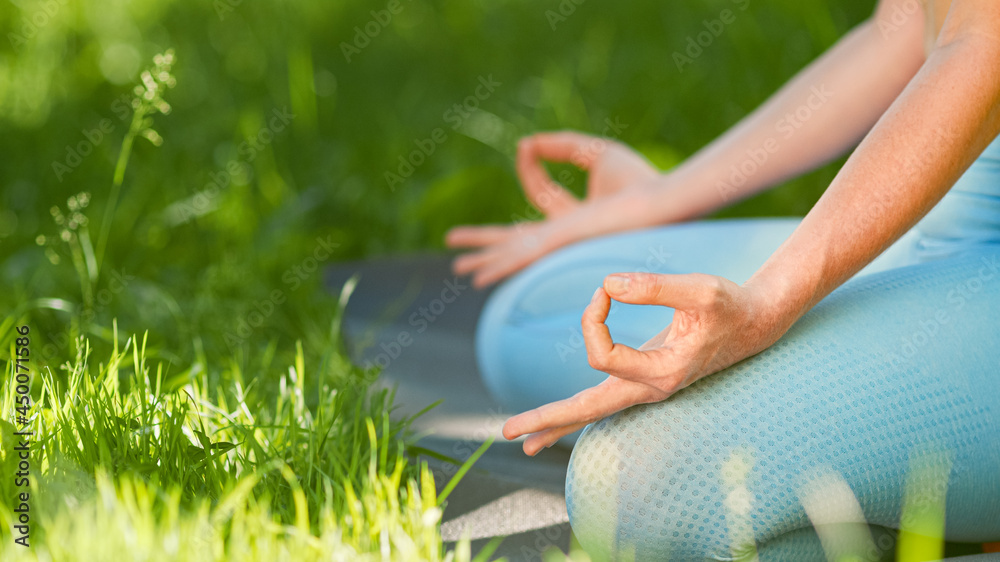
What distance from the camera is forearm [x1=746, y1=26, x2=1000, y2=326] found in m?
1.02

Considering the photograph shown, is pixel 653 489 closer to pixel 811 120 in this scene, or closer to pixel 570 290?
pixel 570 290

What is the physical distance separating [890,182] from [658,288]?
12.6 inches

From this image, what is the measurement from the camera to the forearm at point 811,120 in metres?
1.61

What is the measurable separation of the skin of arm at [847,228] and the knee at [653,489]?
1.5 inches

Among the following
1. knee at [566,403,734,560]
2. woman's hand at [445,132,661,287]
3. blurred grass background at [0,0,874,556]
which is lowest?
knee at [566,403,734,560]

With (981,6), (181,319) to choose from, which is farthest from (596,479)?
(181,319)

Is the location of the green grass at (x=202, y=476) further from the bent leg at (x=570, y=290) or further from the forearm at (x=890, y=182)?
the forearm at (x=890, y=182)

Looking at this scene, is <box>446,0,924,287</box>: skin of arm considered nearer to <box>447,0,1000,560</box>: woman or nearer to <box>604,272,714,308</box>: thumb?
<box>447,0,1000,560</box>: woman

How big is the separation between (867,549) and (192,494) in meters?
0.86

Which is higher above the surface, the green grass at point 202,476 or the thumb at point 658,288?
the thumb at point 658,288

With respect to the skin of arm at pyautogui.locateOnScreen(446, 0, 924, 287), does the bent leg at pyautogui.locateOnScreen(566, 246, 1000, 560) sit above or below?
below

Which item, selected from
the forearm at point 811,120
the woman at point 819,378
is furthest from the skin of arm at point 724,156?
the woman at point 819,378

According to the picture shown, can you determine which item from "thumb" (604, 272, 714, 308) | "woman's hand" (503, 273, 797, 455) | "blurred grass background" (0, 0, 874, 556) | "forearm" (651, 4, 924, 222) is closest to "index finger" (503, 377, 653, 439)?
"woman's hand" (503, 273, 797, 455)

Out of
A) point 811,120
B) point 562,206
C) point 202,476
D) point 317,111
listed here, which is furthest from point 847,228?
point 317,111
